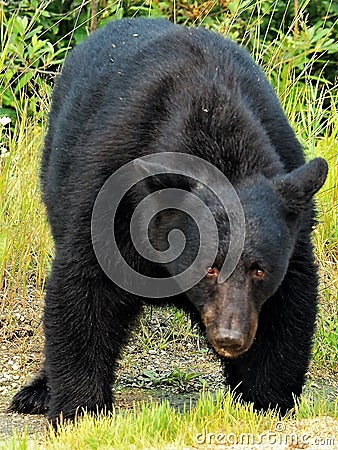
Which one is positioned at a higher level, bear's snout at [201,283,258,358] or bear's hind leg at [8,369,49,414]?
bear's snout at [201,283,258,358]

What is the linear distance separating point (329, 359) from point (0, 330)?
7.37 feet

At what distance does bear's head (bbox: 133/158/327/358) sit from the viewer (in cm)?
458

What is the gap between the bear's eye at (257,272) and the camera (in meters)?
4.62

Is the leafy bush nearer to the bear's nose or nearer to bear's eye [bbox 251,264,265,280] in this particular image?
bear's eye [bbox 251,264,265,280]

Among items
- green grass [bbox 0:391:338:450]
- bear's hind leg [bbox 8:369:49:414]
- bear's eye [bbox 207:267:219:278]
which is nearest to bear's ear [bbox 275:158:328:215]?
bear's eye [bbox 207:267:219:278]

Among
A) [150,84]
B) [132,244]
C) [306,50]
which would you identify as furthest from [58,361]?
[306,50]

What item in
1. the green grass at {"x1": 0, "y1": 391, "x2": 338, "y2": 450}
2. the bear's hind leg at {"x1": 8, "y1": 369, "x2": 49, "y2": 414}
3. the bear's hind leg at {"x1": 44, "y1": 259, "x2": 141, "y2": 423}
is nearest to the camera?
the green grass at {"x1": 0, "y1": 391, "x2": 338, "y2": 450}

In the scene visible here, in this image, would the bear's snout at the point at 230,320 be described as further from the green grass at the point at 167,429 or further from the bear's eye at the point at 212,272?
the green grass at the point at 167,429

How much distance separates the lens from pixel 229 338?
4535 mm

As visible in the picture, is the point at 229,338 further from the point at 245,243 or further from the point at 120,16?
the point at 120,16

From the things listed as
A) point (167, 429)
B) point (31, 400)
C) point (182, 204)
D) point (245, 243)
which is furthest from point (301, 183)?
point (31, 400)

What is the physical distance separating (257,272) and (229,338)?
1.07 ft

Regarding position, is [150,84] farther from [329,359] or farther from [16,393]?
[329,359]

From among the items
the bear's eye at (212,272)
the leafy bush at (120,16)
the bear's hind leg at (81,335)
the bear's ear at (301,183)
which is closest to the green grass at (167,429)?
the bear's hind leg at (81,335)
